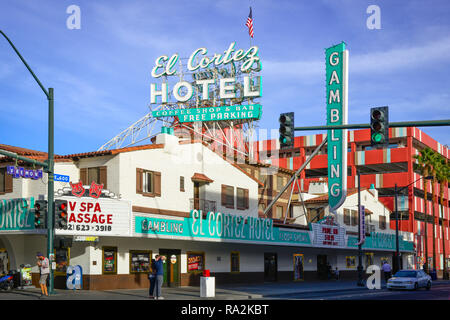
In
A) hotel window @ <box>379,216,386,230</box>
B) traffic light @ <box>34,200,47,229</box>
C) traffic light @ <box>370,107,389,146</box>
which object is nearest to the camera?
traffic light @ <box>370,107,389,146</box>

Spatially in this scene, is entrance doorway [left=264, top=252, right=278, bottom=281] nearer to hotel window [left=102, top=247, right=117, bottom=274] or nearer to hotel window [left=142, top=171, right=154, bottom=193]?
hotel window [left=142, top=171, right=154, bottom=193]

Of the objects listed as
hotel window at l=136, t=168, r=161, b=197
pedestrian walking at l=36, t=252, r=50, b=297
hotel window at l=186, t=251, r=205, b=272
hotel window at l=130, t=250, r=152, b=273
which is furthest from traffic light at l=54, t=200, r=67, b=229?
hotel window at l=186, t=251, r=205, b=272

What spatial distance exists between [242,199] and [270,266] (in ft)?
22.7

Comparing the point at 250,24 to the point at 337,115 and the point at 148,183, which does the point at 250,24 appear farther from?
the point at 148,183

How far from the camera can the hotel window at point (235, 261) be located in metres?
42.8

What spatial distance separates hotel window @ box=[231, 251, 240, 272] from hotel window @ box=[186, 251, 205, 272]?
3.57 meters

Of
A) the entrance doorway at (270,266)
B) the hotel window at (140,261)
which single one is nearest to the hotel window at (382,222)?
the entrance doorway at (270,266)

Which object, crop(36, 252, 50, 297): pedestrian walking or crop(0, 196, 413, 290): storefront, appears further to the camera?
crop(0, 196, 413, 290): storefront

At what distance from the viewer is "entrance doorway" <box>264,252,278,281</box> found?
154ft

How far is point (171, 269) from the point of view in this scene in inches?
1474

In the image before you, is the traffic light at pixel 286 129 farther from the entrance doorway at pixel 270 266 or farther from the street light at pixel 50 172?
the entrance doorway at pixel 270 266

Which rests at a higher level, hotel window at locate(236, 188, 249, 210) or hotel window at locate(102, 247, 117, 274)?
hotel window at locate(236, 188, 249, 210)

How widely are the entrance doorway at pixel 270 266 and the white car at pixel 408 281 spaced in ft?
37.1
